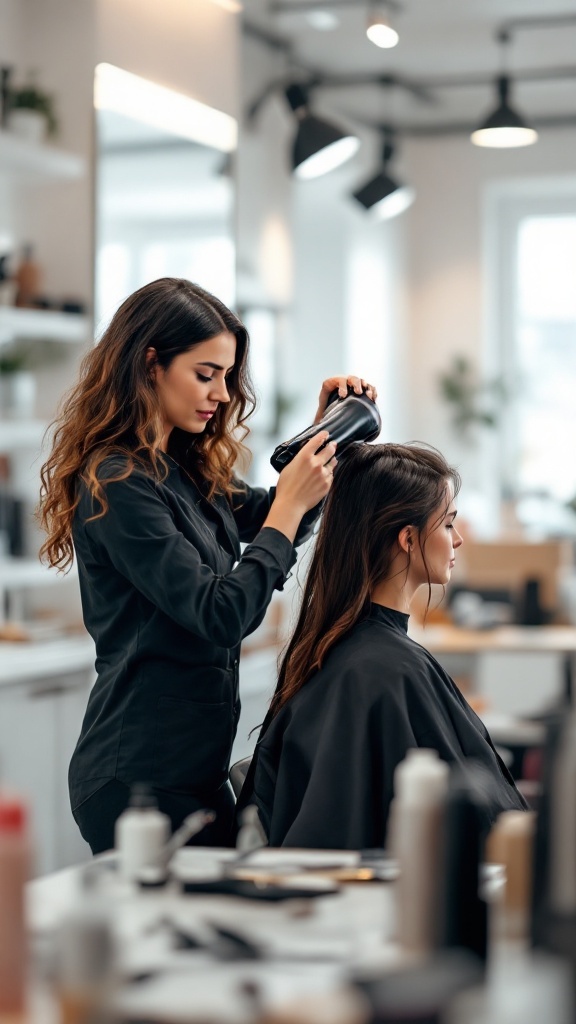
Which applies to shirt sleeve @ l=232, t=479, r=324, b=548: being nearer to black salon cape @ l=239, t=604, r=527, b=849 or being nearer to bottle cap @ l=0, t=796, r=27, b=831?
black salon cape @ l=239, t=604, r=527, b=849

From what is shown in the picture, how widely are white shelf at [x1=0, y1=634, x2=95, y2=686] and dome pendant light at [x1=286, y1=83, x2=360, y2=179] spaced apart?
79.1 inches

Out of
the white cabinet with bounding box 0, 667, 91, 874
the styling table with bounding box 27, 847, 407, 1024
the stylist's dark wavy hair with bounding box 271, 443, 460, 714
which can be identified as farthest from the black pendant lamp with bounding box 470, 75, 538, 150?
the styling table with bounding box 27, 847, 407, 1024

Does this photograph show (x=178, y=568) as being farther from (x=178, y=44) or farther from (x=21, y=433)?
(x=178, y=44)

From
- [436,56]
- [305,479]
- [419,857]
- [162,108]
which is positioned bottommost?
[419,857]

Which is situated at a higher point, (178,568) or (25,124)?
(25,124)

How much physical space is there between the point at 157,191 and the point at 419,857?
3353 mm

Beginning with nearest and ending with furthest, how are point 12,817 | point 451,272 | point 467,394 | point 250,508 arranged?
1. point 12,817
2. point 250,508
3. point 467,394
4. point 451,272

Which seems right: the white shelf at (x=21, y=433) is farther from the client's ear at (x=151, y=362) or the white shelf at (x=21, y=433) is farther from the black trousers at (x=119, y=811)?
the black trousers at (x=119, y=811)

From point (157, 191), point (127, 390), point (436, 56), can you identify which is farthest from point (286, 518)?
point (436, 56)

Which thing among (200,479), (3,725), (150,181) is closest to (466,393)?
(150,181)

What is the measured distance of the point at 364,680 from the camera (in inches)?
75.5

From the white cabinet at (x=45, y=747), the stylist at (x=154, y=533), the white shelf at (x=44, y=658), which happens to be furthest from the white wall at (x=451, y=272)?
the stylist at (x=154, y=533)

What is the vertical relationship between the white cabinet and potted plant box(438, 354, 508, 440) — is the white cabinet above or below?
below

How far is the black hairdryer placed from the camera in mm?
1946
